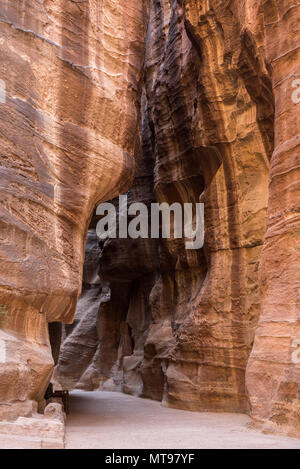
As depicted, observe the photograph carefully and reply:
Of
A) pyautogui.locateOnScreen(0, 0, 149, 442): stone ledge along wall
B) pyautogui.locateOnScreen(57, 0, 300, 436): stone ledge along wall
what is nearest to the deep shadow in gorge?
pyautogui.locateOnScreen(57, 0, 300, 436): stone ledge along wall

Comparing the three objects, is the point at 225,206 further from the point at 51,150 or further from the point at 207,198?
the point at 51,150

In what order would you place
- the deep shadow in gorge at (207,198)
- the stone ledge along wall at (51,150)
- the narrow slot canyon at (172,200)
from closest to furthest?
A: the narrow slot canyon at (172,200) < the stone ledge along wall at (51,150) < the deep shadow in gorge at (207,198)

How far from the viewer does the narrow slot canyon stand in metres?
7.61

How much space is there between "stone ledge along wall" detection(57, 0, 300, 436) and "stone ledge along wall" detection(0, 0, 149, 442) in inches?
Result: 97.1

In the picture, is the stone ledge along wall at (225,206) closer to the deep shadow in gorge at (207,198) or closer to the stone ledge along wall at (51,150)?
the deep shadow in gorge at (207,198)

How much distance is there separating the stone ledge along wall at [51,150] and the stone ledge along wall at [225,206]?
2466mm

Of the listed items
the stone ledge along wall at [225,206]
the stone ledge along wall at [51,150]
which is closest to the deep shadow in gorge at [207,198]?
the stone ledge along wall at [225,206]

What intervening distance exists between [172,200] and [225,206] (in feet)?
10.5

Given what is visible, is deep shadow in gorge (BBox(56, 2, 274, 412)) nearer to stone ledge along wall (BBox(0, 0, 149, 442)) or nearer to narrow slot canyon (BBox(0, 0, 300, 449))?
→ narrow slot canyon (BBox(0, 0, 300, 449))

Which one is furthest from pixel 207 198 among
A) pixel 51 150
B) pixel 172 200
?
pixel 51 150

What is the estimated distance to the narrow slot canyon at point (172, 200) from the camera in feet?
25.0

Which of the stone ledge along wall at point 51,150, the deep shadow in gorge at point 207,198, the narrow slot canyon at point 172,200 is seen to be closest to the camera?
the narrow slot canyon at point 172,200

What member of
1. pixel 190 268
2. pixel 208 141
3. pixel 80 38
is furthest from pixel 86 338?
pixel 80 38

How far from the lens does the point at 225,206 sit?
12.9m
